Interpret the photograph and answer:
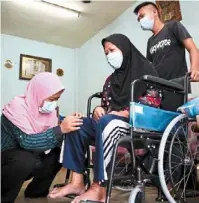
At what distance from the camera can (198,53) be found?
1.60 metres

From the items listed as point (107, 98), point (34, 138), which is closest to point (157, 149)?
point (107, 98)

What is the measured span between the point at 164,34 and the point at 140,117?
35.8 inches

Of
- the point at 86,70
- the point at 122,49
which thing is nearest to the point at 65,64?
the point at 86,70

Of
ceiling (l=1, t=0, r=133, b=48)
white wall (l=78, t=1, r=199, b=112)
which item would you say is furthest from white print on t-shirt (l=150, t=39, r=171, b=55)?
ceiling (l=1, t=0, r=133, b=48)

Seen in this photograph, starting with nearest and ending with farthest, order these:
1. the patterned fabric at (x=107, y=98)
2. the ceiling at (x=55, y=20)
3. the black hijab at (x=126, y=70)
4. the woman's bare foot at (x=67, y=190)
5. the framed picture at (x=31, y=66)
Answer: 1. the woman's bare foot at (x=67, y=190)
2. the black hijab at (x=126, y=70)
3. the patterned fabric at (x=107, y=98)
4. the ceiling at (x=55, y=20)
5. the framed picture at (x=31, y=66)


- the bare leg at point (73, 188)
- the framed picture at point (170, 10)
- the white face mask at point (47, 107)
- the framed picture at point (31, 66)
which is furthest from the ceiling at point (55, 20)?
the bare leg at point (73, 188)

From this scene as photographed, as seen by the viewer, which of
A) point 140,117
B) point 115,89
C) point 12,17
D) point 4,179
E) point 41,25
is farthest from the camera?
point 41,25

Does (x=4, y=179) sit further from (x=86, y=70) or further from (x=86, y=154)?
(x=86, y=70)

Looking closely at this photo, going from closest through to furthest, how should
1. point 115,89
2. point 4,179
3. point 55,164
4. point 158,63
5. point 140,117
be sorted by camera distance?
point 140,117 < point 4,179 < point 115,89 < point 55,164 < point 158,63

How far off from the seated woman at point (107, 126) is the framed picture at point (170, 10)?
5.08 feet

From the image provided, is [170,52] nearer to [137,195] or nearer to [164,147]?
[164,147]

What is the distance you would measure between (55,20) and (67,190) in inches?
122

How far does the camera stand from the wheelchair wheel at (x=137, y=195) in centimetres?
104

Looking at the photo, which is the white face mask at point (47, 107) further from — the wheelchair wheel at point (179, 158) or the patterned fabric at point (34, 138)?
the wheelchair wheel at point (179, 158)
